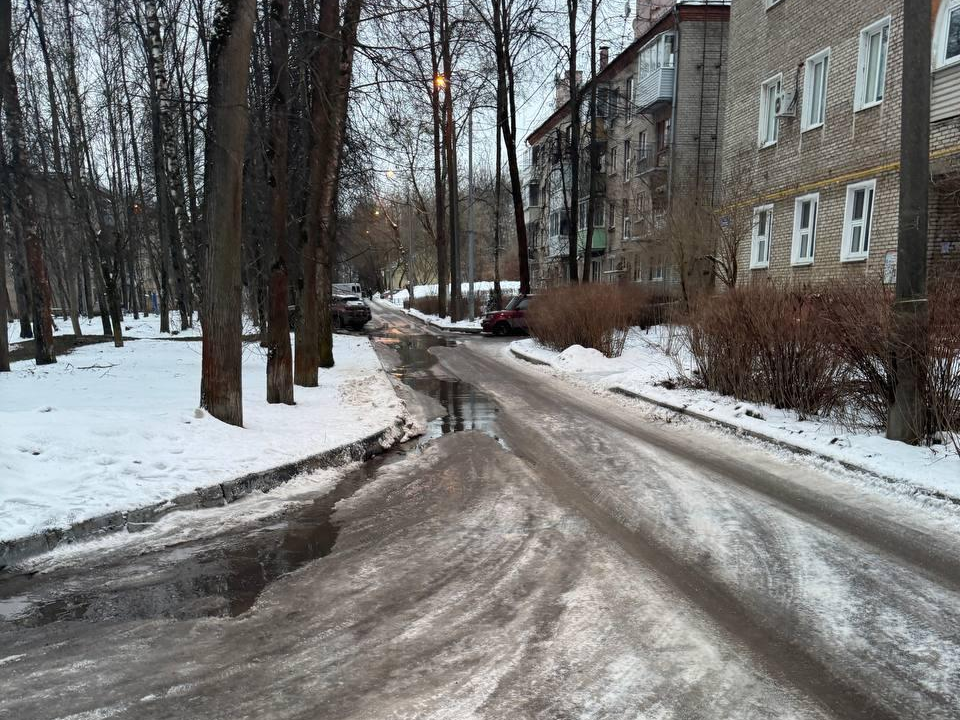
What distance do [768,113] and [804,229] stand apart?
454cm

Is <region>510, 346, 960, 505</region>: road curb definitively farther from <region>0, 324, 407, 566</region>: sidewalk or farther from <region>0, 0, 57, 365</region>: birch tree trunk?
<region>0, 0, 57, 365</region>: birch tree trunk

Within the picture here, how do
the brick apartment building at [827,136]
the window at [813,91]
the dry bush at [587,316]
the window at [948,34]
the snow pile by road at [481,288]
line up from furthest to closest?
the snow pile by road at [481,288] → the window at [813,91] → the dry bush at [587,316] → the brick apartment building at [827,136] → the window at [948,34]

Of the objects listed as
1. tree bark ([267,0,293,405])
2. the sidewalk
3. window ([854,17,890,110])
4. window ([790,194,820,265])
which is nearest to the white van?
window ([790,194,820,265])

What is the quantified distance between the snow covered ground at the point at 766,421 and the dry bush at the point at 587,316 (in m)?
0.63

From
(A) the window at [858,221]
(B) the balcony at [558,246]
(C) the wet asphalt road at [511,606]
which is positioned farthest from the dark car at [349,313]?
(C) the wet asphalt road at [511,606]

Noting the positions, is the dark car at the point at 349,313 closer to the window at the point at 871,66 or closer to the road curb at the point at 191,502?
the window at the point at 871,66

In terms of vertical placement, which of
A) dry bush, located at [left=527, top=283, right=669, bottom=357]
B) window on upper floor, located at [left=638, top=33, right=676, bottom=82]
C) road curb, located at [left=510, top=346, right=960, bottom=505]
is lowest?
road curb, located at [left=510, top=346, right=960, bottom=505]

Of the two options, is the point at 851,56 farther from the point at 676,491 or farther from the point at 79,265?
the point at 79,265

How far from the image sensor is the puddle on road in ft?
11.7

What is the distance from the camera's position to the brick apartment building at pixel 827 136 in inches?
523

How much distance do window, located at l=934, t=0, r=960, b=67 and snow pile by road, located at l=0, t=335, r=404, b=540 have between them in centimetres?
1328

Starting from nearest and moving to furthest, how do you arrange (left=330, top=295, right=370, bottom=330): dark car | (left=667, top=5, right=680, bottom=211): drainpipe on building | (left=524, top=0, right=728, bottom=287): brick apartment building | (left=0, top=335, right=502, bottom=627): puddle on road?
(left=0, top=335, right=502, bottom=627): puddle on road < (left=524, top=0, right=728, bottom=287): brick apartment building < (left=667, top=5, right=680, bottom=211): drainpipe on building < (left=330, top=295, right=370, bottom=330): dark car

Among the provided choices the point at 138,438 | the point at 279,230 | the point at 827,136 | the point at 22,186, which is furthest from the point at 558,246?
the point at 138,438

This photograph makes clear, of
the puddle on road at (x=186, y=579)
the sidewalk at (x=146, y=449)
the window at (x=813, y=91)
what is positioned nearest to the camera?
the puddle on road at (x=186, y=579)
